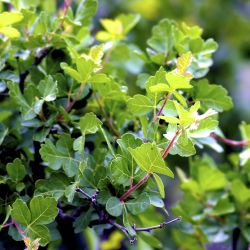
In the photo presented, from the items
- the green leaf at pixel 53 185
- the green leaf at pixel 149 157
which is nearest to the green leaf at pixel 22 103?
the green leaf at pixel 53 185

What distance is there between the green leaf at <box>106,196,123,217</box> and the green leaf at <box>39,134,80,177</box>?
0.25ft

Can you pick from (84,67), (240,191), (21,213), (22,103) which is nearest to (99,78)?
(84,67)

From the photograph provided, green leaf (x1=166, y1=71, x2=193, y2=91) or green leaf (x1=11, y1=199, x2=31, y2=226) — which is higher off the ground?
green leaf (x1=166, y1=71, x2=193, y2=91)

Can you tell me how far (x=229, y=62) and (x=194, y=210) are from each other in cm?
142

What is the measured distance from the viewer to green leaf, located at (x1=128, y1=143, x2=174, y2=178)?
2.32 feet

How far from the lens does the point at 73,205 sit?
2.82 feet

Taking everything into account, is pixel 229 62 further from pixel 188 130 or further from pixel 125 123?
pixel 188 130

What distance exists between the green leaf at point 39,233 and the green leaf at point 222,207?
17.3 inches

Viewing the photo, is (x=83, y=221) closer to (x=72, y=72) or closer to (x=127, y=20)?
(x=72, y=72)

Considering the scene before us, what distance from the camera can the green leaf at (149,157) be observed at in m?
0.71

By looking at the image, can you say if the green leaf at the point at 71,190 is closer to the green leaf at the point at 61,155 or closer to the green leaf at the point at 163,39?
the green leaf at the point at 61,155

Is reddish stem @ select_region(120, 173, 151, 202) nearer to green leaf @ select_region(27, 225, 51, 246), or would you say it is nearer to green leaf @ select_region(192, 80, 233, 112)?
green leaf @ select_region(27, 225, 51, 246)

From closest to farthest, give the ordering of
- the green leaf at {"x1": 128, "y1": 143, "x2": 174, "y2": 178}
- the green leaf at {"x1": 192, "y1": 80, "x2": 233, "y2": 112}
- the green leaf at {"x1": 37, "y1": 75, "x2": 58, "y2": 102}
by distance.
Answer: the green leaf at {"x1": 128, "y1": 143, "x2": 174, "y2": 178} → the green leaf at {"x1": 37, "y1": 75, "x2": 58, "y2": 102} → the green leaf at {"x1": 192, "y1": 80, "x2": 233, "y2": 112}

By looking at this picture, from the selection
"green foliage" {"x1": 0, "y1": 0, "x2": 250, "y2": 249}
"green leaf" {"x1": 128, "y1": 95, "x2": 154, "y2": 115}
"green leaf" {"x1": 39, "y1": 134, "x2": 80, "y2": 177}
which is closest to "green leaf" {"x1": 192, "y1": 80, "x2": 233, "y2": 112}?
"green foliage" {"x1": 0, "y1": 0, "x2": 250, "y2": 249}
